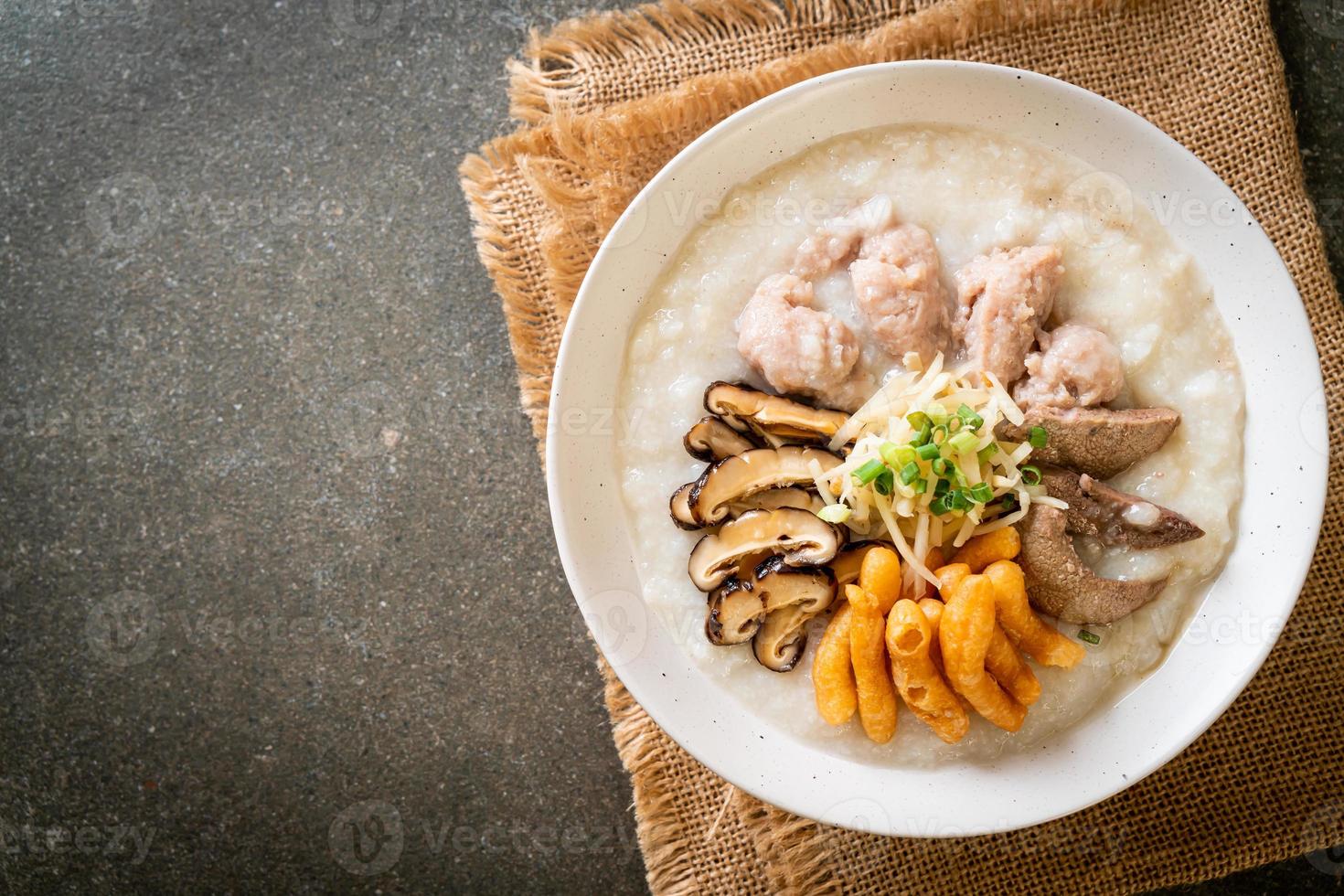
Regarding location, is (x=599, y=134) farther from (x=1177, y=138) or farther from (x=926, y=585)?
(x=1177, y=138)

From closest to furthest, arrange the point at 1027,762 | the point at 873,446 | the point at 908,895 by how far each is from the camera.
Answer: the point at 873,446, the point at 1027,762, the point at 908,895

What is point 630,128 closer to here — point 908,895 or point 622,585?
point 622,585

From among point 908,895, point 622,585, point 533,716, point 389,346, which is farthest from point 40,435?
point 908,895

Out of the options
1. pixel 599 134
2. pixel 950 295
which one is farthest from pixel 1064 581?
pixel 599 134

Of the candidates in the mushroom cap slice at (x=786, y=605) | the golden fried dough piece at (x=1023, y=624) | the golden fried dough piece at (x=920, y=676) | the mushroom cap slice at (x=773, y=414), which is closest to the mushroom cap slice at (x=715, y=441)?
the mushroom cap slice at (x=773, y=414)

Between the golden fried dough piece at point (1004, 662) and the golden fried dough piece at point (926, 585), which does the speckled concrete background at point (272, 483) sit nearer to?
the golden fried dough piece at point (926, 585)

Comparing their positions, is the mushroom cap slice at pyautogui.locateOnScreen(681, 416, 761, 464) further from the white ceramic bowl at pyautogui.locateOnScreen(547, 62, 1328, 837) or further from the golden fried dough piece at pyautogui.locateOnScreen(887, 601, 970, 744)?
the golden fried dough piece at pyautogui.locateOnScreen(887, 601, 970, 744)
